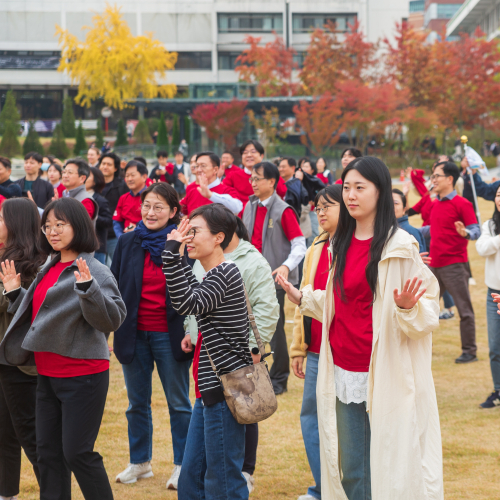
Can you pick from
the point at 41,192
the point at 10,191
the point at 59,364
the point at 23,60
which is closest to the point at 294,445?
the point at 59,364

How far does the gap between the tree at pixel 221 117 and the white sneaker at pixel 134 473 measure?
3245 centimetres

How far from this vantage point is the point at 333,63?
39844mm

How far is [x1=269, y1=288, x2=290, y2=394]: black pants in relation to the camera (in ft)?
20.7

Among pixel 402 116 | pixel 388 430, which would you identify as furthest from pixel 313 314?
pixel 402 116

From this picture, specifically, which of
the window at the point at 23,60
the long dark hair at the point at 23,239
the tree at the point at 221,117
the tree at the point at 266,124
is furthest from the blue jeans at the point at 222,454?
the window at the point at 23,60

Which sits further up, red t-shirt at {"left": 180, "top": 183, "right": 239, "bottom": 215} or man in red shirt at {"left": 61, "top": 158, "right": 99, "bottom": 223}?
man in red shirt at {"left": 61, "top": 158, "right": 99, "bottom": 223}

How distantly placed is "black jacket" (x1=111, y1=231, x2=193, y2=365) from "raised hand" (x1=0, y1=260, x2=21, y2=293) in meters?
0.84

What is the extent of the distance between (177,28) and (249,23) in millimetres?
6321

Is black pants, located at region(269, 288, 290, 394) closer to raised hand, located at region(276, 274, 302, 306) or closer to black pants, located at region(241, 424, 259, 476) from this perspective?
black pants, located at region(241, 424, 259, 476)

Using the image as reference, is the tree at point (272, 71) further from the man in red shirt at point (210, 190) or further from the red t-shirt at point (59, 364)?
the red t-shirt at point (59, 364)

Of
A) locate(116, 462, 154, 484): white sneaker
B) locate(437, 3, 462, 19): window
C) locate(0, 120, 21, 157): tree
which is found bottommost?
locate(116, 462, 154, 484): white sneaker

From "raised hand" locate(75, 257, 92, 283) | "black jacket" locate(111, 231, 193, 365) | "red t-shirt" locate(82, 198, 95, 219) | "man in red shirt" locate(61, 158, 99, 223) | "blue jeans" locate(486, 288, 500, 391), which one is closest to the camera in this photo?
"raised hand" locate(75, 257, 92, 283)

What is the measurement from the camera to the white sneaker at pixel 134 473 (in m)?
4.56

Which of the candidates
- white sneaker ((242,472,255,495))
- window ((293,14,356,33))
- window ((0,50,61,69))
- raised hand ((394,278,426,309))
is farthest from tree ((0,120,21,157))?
window ((293,14,356,33))
